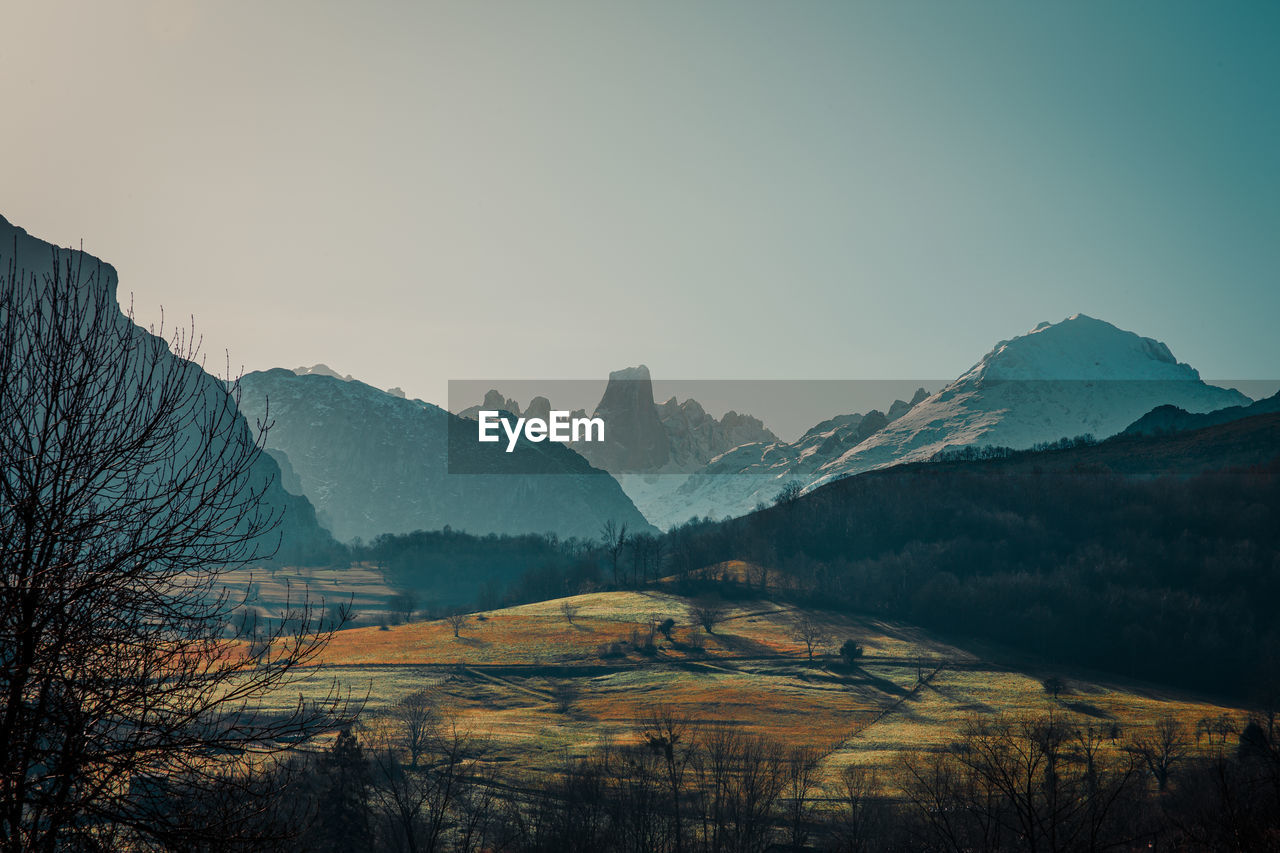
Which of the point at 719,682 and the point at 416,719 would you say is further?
the point at 719,682

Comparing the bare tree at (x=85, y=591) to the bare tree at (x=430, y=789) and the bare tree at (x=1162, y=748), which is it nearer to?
the bare tree at (x=430, y=789)

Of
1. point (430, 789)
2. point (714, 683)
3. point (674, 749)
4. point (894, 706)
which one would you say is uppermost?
point (430, 789)

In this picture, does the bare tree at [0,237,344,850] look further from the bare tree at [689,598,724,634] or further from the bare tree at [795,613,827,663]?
the bare tree at [689,598,724,634]

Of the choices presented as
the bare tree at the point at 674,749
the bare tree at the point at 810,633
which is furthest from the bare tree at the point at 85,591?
the bare tree at the point at 810,633

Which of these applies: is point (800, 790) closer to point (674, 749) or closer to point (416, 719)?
point (674, 749)

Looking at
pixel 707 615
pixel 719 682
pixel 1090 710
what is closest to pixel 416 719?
pixel 719 682

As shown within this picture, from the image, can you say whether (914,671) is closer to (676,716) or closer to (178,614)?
(676,716)
